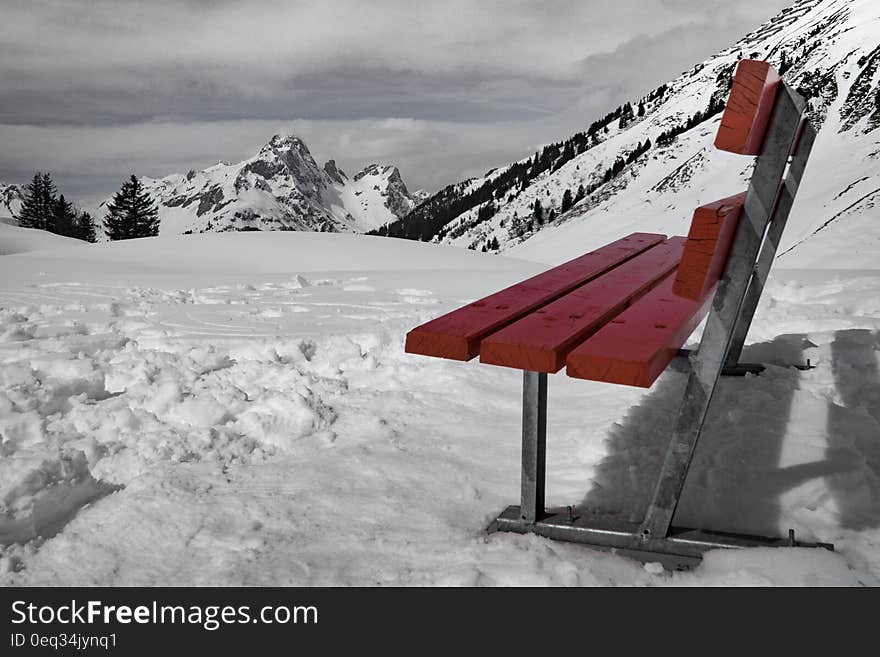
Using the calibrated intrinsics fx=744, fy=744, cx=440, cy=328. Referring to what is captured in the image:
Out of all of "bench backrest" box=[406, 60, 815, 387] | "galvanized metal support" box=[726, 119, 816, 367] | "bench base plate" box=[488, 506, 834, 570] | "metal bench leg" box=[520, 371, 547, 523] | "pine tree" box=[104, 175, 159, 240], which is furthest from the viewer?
"pine tree" box=[104, 175, 159, 240]

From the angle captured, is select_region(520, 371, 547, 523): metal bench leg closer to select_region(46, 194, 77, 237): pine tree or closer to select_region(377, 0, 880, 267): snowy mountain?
select_region(377, 0, 880, 267): snowy mountain

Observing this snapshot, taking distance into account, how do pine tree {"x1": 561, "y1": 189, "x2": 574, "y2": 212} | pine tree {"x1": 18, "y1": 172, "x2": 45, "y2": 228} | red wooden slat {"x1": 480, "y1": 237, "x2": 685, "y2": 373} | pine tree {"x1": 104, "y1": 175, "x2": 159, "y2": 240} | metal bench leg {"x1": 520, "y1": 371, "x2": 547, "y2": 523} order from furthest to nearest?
pine tree {"x1": 561, "y1": 189, "x2": 574, "y2": 212} → pine tree {"x1": 18, "y1": 172, "x2": 45, "y2": 228} → pine tree {"x1": 104, "y1": 175, "x2": 159, "y2": 240} → metal bench leg {"x1": 520, "y1": 371, "x2": 547, "y2": 523} → red wooden slat {"x1": 480, "y1": 237, "x2": 685, "y2": 373}

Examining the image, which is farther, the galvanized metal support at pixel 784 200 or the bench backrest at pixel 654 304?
the galvanized metal support at pixel 784 200

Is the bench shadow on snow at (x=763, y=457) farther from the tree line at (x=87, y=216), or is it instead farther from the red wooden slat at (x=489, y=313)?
the tree line at (x=87, y=216)

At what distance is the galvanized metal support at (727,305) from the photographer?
1958 mm

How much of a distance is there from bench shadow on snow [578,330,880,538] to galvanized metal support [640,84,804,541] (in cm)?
38

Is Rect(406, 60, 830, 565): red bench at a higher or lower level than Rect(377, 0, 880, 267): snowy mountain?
lower

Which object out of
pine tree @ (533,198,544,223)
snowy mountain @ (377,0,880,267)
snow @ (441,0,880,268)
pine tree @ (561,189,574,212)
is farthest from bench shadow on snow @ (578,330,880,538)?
pine tree @ (533,198,544,223)

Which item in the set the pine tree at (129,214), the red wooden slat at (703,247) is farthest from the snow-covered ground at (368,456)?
the pine tree at (129,214)

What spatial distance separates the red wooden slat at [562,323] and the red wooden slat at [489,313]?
46 millimetres

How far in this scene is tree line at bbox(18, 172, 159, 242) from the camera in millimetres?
55250

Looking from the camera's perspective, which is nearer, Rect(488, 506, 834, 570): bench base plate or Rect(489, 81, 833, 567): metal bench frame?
Rect(489, 81, 833, 567): metal bench frame

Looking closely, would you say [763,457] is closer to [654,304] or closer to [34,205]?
[654,304]

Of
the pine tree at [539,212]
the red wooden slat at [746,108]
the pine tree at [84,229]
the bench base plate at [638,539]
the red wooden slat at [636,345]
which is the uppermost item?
the pine tree at [539,212]
